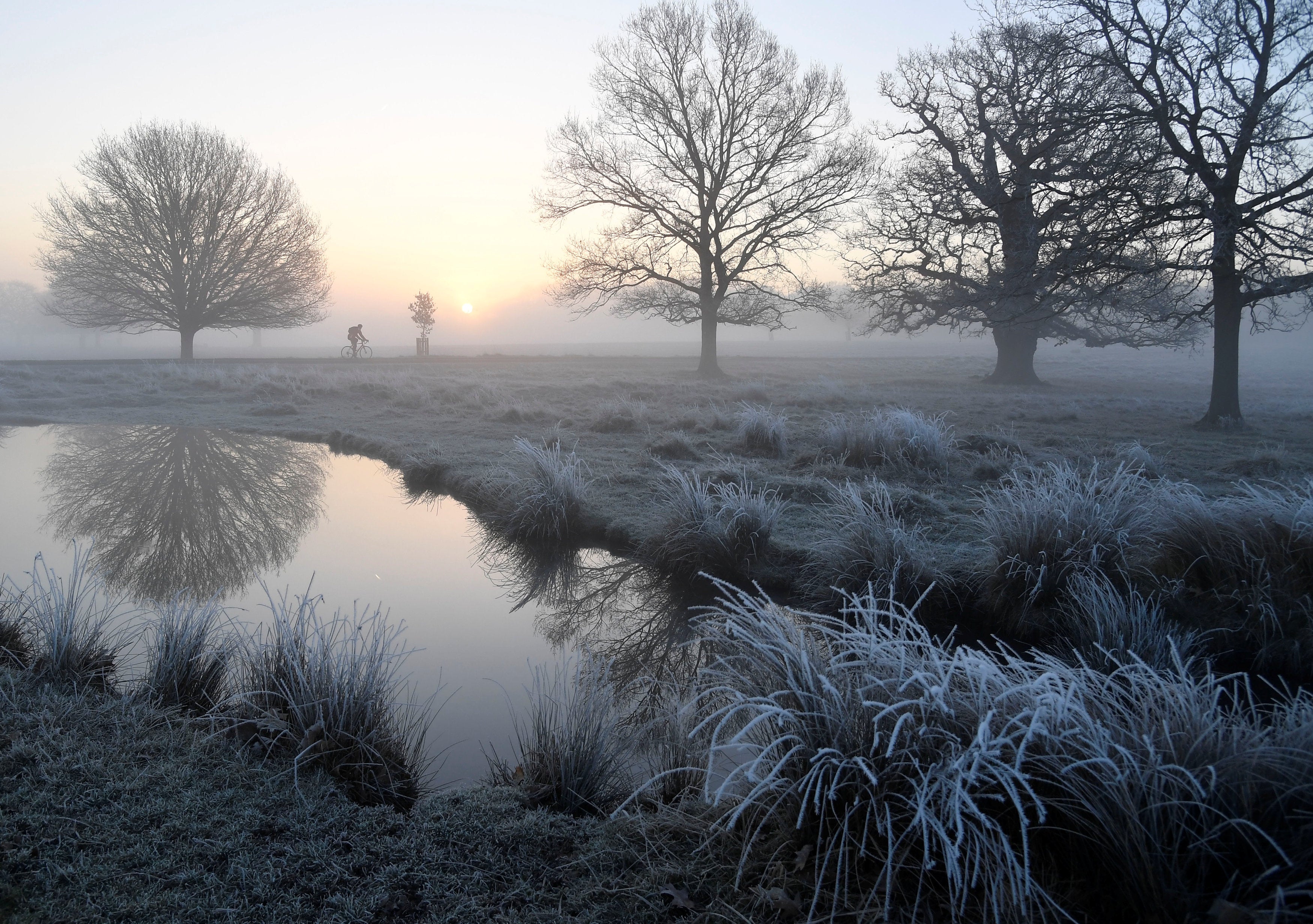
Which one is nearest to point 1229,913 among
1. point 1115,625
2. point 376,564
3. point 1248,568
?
point 1115,625

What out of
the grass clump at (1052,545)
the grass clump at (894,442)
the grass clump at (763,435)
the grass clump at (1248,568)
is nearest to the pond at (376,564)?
the grass clump at (1052,545)

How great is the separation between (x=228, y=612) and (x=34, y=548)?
2.89 meters

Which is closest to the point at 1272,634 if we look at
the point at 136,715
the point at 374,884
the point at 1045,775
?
the point at 1045,775

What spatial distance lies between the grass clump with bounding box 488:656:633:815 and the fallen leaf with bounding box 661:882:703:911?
69cm

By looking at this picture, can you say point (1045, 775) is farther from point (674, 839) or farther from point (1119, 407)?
point (1119, 407)

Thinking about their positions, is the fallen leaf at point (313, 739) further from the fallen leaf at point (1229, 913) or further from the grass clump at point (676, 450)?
the grass clump at point (676, 450)

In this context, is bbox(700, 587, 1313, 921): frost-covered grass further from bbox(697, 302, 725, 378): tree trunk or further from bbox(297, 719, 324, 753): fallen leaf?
bbox(697, 302, 725, 378): tree trunk

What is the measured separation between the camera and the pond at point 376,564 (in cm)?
468

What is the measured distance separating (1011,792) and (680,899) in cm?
104

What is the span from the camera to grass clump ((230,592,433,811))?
3.24m

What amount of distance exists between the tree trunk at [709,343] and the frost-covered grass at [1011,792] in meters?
22.9

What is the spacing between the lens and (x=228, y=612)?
509 centimetres

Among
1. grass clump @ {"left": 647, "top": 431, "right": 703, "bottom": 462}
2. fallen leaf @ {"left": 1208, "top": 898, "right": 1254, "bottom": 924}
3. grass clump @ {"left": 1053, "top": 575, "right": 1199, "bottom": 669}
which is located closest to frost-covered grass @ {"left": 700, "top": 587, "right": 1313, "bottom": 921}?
fallen leaf @ {"left": 1208, "top": 898, "right": 1254, "bottom": 924}

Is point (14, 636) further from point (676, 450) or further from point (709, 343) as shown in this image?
point (709, 343)
